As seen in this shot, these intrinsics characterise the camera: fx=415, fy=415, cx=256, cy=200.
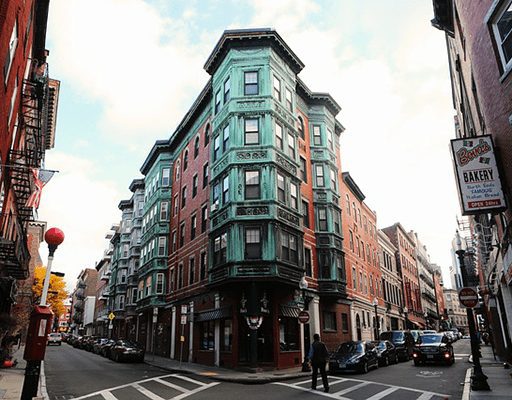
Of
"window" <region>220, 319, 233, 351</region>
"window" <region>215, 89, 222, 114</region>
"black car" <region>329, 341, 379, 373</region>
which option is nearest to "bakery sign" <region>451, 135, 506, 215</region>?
"black car" <region>329, 341, 379, 373</region>

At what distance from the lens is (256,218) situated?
77.0 feet

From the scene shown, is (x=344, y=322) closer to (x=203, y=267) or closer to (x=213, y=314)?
(x=203, y=267)

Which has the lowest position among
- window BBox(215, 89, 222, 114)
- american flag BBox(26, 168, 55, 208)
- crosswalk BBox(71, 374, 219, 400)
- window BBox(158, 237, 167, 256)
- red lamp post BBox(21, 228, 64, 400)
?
crosswalk BBox(71, 374, 219, 400)

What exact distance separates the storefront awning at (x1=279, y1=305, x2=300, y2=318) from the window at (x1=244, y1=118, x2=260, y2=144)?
9.97m

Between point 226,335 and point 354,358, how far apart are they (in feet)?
24.9

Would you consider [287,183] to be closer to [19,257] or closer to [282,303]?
[282,303]

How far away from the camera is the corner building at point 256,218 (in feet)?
75.9

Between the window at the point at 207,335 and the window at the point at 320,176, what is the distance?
13241 mm

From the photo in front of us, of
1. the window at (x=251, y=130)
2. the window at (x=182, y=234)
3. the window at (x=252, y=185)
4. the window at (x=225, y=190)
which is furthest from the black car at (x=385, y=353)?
the window at (x=182, y=234)

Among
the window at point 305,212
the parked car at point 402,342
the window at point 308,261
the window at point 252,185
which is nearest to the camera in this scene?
the window at point 252,185

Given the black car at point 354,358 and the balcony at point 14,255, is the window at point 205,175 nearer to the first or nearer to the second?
the balcony at point 14,255

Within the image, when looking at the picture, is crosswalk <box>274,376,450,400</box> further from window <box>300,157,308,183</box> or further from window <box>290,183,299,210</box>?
window <box>300,157,308,183</box>

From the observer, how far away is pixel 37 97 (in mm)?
15828

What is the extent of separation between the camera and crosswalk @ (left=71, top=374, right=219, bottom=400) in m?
13.5
